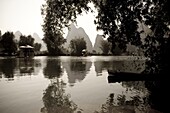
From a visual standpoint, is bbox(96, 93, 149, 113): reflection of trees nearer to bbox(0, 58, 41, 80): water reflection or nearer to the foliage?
bbox(0, 58, 41, 80): water reflection

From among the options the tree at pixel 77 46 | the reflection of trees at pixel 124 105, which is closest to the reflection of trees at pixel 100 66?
the reflection of trees at pixel 124 105

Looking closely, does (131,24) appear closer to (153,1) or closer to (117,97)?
(153,1)

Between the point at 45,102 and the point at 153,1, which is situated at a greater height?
the point at 153,1

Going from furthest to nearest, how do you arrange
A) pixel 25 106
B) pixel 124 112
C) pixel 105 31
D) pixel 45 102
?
pixel 105 31 → pixel 45 102 → pixel 25 106 → pixel 124 112

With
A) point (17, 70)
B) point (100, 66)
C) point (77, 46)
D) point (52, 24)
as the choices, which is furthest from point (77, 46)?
point (52, 24)

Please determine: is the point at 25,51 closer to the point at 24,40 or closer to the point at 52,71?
the point at 24,40

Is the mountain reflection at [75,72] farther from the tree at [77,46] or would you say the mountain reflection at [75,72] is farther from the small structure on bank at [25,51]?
the tree at [77,46]

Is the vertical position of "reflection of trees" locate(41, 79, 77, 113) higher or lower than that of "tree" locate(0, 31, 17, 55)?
lower

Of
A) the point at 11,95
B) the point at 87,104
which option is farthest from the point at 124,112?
the point at 11,95

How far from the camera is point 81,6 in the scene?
1852cm

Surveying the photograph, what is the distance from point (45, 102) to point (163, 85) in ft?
32.4

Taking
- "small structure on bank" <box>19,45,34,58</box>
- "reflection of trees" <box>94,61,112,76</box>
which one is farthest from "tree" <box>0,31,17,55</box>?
"reflection of trees" <box>94,61,112,76</box>

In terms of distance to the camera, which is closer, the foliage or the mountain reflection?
the mountain reflection

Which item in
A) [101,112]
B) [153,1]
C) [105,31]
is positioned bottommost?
[101,112]
